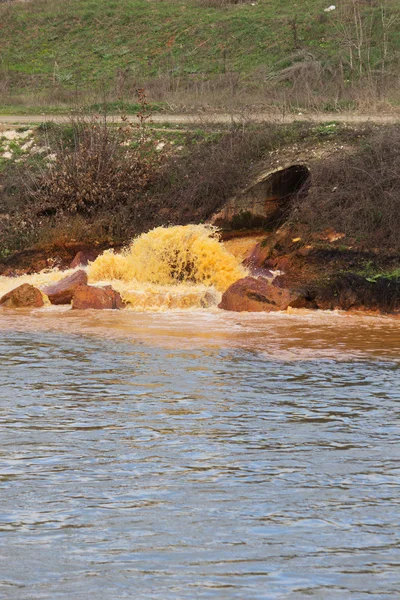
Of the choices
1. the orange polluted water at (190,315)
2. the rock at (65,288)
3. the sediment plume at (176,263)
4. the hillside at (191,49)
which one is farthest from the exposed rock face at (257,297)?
the hillside at (191,49)

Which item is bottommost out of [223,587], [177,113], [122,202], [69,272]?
[223,587]

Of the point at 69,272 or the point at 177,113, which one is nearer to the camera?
the point at 69,272

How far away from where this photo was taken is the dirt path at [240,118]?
22291 mm

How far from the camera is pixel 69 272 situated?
1984 cm

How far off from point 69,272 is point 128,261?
4.24ft

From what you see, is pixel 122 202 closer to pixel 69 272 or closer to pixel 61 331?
pixel 69 272

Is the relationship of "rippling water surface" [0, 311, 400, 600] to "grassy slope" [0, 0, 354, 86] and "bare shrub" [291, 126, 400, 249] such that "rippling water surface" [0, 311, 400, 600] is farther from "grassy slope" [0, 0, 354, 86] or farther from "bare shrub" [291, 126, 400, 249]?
"grassy slope" [0, 0, 354, 86]

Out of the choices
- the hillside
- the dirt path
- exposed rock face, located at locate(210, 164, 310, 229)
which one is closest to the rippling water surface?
exposed rock face, located at locate(210, 164, 310, 229)

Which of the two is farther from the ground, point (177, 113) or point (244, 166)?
point (177, 113)

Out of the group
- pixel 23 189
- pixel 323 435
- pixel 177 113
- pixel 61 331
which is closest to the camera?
pixel 323 435

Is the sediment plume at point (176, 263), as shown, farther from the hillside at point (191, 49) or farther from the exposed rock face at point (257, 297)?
the hillside at point (191, 49)

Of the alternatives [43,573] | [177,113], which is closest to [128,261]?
[177,113]

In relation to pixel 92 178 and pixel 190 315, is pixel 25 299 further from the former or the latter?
pixel 92 178

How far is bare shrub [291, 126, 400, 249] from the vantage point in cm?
1852
